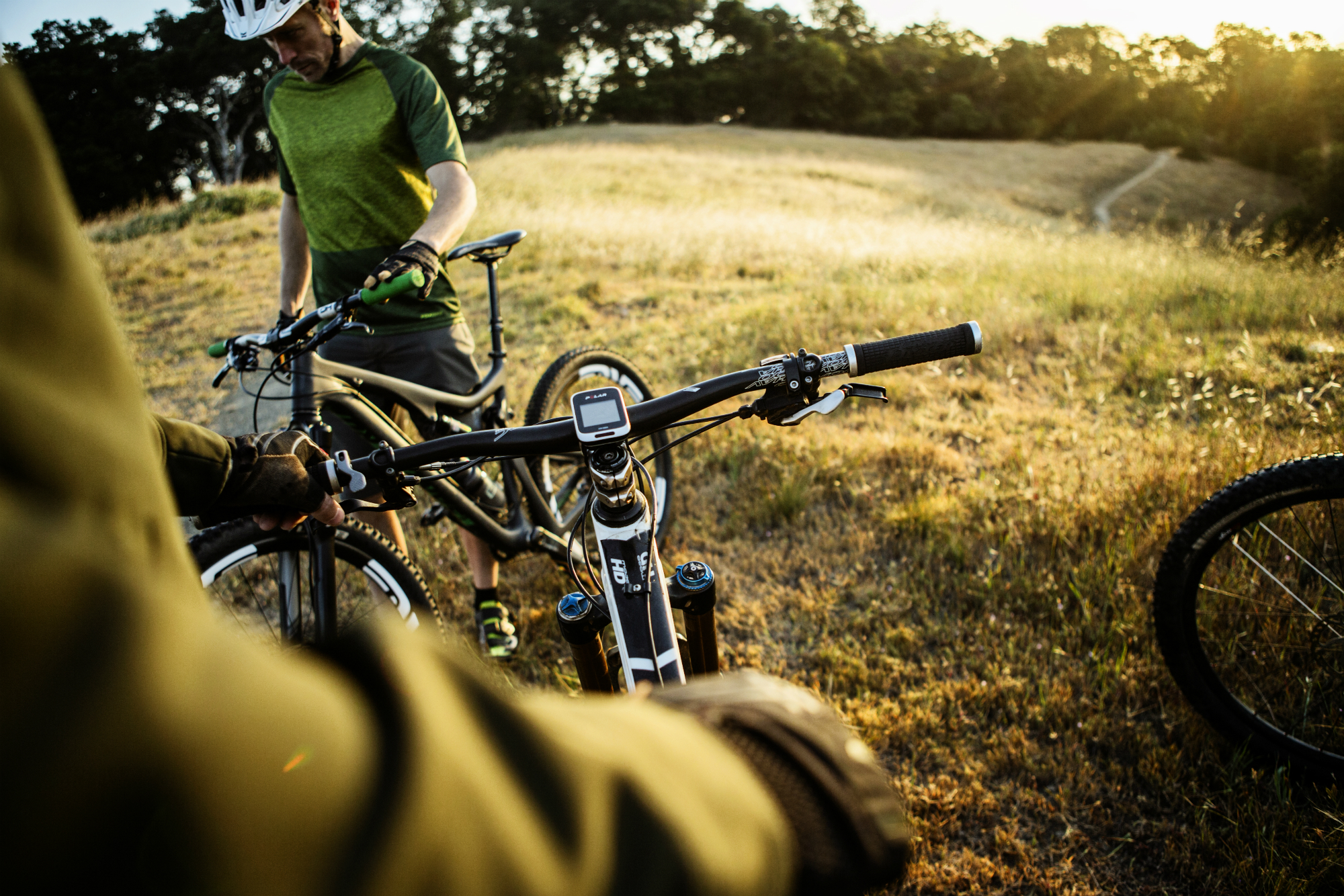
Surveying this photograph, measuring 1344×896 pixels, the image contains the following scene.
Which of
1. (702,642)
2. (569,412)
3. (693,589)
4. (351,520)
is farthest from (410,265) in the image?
(569,412)

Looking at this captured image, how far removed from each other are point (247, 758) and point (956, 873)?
261cm

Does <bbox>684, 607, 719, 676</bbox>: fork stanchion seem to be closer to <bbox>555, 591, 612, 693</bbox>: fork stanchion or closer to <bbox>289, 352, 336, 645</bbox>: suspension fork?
<bbox>555, 591, 612, 693</bbox>: fork stanchion

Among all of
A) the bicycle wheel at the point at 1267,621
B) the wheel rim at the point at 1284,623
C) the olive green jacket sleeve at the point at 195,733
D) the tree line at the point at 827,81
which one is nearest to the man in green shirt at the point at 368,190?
the olive green jacket sleeve at the point at 195,733

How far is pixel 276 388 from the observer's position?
771 cm

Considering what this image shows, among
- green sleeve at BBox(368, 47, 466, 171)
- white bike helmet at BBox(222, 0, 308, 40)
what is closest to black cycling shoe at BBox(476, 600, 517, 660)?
green sleeve at BBox(368, 47, 466, 171)

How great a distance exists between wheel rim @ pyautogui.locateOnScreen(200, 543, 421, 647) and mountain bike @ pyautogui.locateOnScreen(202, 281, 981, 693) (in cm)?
77

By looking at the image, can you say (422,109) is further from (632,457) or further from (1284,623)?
(1284,623)

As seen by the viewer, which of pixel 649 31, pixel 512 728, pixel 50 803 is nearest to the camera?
pixel 50 803

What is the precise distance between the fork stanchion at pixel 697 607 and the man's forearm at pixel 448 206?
160 centimetres

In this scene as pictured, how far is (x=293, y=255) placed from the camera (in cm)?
339

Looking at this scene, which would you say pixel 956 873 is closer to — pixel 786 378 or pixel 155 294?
pixel 786 378

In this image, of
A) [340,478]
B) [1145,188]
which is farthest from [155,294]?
[1145,188]

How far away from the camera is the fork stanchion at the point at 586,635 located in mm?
1769

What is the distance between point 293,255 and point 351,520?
1704mm
